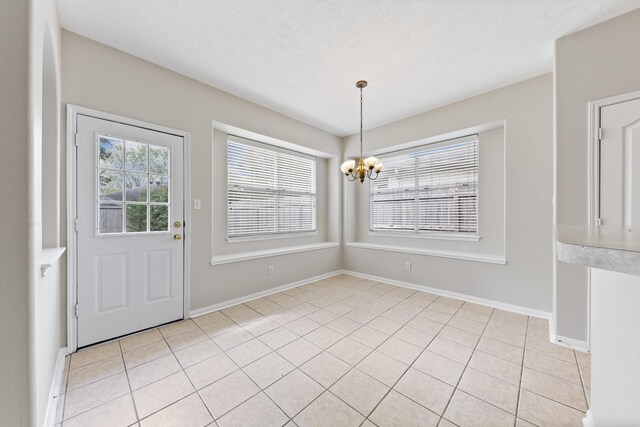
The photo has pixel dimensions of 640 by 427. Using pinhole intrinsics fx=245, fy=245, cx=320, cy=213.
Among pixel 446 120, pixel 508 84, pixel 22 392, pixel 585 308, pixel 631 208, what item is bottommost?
pixel 585 308

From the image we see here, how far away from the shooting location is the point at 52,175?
6.33ft

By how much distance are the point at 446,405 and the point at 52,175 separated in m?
3.30

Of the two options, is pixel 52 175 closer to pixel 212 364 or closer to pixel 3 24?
pixel 3 24

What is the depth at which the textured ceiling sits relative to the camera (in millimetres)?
1886

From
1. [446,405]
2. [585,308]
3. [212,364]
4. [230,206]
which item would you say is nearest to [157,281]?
[212,364]

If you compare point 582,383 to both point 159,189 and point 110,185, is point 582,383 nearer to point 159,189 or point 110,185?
point 159,189

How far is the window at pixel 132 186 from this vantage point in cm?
229

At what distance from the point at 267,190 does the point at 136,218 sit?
1964 mm

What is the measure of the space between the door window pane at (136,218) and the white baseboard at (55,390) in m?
1.09

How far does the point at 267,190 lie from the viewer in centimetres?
411

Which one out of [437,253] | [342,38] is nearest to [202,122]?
[342,38]

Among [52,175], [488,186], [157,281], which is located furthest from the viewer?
[488,186]

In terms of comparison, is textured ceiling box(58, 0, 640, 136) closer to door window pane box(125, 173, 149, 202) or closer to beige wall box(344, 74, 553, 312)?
beige wall box(344, 74, 553, 312)

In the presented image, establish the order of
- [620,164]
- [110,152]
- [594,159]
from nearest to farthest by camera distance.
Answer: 1. [620,164]
2. [594,159]
3. [110,152]
